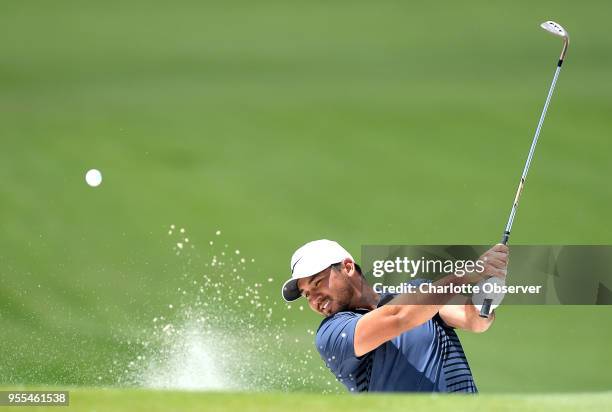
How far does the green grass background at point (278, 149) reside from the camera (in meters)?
2.56

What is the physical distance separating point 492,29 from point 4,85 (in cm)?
148

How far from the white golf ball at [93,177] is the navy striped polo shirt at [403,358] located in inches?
41.7

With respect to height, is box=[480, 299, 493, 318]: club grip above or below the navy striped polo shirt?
above

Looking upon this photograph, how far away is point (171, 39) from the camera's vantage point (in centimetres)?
298

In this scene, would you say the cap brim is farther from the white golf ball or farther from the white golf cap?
the white golf ball

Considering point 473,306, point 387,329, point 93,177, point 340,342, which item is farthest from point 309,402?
point 93,177

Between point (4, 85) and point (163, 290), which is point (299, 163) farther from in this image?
point (4, 85)

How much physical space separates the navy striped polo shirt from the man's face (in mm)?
28

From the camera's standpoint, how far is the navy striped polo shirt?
1957 millimetres

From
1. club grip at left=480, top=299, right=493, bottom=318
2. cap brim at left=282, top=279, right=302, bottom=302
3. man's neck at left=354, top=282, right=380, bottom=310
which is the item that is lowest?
club grip at left=480, top=299, right=493, bottom=318

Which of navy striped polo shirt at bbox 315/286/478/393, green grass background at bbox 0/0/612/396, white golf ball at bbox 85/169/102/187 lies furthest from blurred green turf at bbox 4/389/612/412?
white golf ball at bbox 85/169/102/187

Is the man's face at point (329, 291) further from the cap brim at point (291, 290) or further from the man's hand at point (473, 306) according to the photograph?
the man's hand at point (473, 306)

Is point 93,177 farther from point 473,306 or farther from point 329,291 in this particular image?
point 473,306

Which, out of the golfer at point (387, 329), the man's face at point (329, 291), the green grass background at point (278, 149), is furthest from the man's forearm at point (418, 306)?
the green grass background at point (278, 149)
